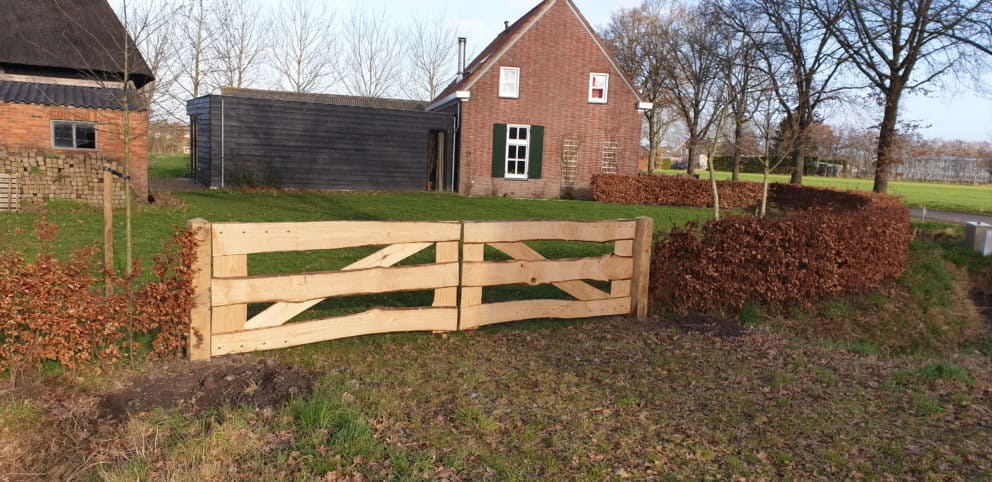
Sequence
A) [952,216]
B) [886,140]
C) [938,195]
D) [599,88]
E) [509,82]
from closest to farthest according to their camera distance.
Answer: [952,216] → [886,140] → [509,82] → [599,88] → [938,195]

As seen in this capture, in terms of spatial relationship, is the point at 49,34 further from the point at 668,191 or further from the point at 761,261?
the point at 761,261

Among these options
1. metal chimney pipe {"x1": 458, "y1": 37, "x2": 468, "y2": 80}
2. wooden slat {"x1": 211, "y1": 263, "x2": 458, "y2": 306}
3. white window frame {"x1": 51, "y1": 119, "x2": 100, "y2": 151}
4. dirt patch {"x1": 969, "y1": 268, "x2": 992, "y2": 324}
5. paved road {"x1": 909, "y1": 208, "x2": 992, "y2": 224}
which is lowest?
dirt patch {"x1": 969, "y1": 268, "x2": 992, "y2": 324}

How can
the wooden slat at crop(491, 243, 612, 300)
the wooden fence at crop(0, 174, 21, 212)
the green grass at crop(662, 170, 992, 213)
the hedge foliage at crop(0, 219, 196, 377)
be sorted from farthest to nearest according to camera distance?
the green grass at crop(662, 170, 992, 213), the wooden fence at crop(0, 174, 21, 212), the wooden slat at crop(491, 243, 612, 300), the hedge foliage at crop(0, 219, 196, 377)

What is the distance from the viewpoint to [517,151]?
24938mm

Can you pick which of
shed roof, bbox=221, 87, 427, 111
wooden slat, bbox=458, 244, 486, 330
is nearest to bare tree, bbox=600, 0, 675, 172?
shed roof, bbox=221, 87, 427, 111

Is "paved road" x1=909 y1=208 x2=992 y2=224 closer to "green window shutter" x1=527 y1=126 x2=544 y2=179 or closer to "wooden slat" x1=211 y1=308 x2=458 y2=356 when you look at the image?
"green window shutter" x1=527 y1=126 x2=544 y2=179

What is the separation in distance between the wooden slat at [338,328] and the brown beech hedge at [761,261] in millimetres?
2732

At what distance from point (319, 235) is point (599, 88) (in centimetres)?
2152

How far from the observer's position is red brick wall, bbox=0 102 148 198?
1572 centimetres

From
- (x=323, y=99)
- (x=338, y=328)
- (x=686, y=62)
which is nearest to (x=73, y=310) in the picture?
(x=338, y=328)

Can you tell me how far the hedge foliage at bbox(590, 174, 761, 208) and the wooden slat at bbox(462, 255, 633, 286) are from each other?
1671cm

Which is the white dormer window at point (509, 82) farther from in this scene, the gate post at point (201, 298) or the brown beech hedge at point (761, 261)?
the gate post at point (201, 298)

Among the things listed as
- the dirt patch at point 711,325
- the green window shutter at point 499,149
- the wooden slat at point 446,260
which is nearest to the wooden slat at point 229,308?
the wooden slat at point 446,260

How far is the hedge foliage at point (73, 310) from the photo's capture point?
173 inches
